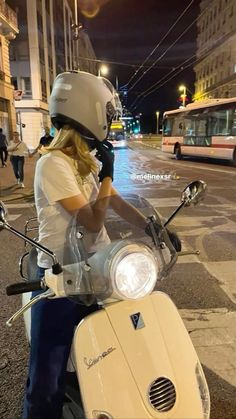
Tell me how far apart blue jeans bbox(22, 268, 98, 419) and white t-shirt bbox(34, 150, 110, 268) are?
0.24 metres

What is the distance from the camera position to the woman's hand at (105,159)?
1.88 meters

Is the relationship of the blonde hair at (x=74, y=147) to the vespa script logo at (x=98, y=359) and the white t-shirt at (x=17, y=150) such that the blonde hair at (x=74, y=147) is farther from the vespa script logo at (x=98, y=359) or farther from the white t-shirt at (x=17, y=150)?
the white t-shirt at (x=17, y=150)

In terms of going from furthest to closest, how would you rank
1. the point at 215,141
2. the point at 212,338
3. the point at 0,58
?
1. the point at 0,58
2. the point at 215,141
3. the point at 212,338

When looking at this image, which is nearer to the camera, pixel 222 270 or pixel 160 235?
pixel 160 235

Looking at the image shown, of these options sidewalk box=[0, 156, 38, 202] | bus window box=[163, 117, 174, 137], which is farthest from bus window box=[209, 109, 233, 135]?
sidewalk box=[0, 156, 38, 202]

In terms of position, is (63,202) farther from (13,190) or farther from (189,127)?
(189,127)

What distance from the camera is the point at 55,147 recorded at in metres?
1.86

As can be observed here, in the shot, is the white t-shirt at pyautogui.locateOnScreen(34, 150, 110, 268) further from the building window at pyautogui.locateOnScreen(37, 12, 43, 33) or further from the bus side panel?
the building window at pyautogui.locateOnScreen(37, 12, 43, 33)

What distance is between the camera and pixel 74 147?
1.90m

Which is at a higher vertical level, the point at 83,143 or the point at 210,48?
the point at 210,48

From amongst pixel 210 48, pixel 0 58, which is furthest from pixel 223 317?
pixel 210 48

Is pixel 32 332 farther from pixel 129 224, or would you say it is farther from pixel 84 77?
pixel 84 77

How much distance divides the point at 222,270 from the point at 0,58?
76.9ft

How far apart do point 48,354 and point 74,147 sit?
0.99m
